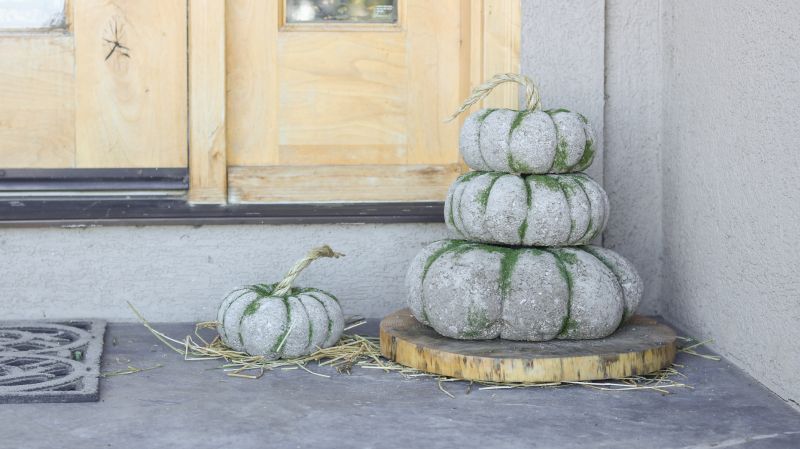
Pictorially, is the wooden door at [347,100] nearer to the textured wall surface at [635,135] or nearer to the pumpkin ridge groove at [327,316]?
the textured wall surface at [635,135]

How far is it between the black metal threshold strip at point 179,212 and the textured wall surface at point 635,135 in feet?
2.66

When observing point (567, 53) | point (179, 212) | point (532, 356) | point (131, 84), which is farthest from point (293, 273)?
point (567, 53)

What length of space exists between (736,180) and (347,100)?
1.76m

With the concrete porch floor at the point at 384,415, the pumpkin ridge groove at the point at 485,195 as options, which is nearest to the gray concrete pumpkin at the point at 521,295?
the pumpkin ridge groove at the point at 485,195

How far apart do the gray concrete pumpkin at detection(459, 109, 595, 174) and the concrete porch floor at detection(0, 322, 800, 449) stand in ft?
2.80

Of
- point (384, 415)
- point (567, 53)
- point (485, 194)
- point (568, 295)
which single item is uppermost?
point (567, 53)

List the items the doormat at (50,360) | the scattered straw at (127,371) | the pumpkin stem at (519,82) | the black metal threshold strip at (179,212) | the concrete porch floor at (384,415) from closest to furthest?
the concrete porch floor at (384,415), the doormat at (50,360), the scattered straw at (127,371), the pumpkin stem at (519,82), the black metal threshold strip at (179,212)

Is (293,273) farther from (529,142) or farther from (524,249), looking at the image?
(529,142)

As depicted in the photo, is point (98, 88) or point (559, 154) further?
point (98, 88)

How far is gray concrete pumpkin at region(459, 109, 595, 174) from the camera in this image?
3.98 m

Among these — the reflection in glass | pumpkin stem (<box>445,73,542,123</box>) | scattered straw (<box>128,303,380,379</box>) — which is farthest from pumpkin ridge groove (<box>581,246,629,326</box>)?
the reflection in glass

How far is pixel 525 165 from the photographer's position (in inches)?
157

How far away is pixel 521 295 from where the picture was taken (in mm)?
3846

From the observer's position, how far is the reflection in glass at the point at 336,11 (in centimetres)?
487
